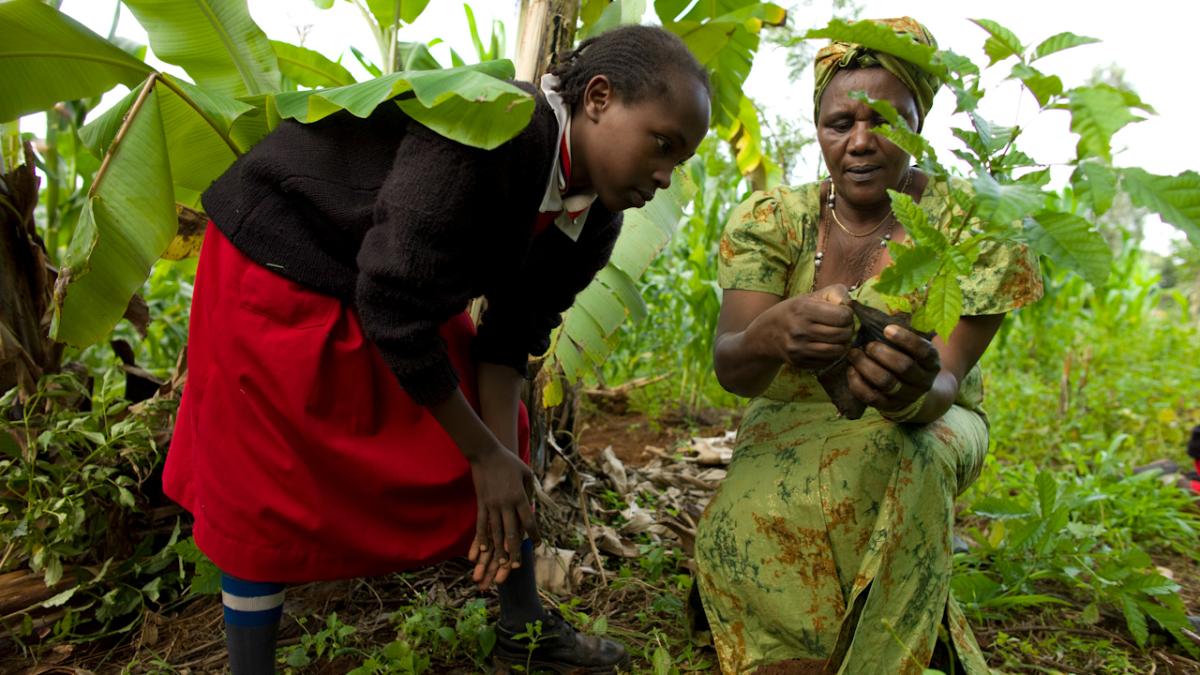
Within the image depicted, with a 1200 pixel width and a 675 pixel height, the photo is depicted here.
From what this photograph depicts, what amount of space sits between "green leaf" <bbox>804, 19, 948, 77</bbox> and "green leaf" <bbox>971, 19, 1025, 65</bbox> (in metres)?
0.06

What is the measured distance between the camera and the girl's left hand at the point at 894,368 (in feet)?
4.55

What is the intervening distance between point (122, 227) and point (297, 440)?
523mm

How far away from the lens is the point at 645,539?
246 cm

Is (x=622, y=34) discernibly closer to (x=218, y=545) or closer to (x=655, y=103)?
(x=655, y=103)

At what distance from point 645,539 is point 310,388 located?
1303mm

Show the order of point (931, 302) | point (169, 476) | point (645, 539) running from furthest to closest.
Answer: point (645, 539) → point (169, 476) → point (931, 302)

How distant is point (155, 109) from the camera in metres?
1.58

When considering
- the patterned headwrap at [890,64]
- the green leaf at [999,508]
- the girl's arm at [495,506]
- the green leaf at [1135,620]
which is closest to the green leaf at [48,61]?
the girl's arm at [495,506]

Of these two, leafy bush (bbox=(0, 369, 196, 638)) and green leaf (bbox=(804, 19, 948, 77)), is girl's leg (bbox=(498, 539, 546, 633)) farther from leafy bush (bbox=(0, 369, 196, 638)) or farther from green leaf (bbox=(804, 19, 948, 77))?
green leaf (bbox=(804, 19, 948, 77))

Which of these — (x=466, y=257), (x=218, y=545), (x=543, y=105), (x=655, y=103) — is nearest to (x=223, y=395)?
(x=218, y=545)

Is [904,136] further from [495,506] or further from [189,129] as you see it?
[189,129]

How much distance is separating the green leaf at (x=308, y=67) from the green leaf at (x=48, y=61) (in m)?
0.47

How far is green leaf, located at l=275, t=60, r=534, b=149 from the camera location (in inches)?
48.1

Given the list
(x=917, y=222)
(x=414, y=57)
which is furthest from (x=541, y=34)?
(x=917, y=222)
